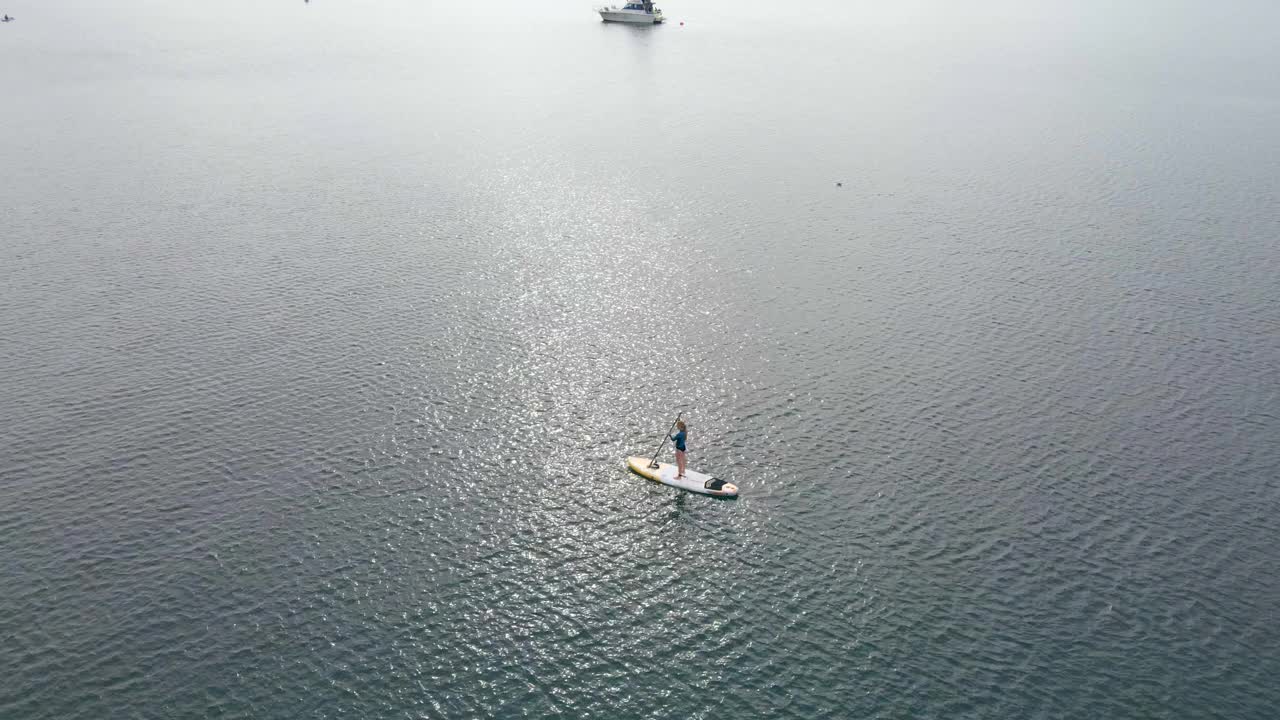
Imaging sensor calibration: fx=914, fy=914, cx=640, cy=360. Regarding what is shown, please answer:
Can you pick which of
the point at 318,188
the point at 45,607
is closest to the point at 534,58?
the point at 318,188

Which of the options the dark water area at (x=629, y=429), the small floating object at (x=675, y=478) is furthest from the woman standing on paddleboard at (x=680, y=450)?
the dark water area at (x=629, y=429)

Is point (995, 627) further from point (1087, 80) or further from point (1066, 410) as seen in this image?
point (1087, 80)

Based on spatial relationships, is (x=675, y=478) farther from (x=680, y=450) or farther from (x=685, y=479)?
(x=680, y=450)

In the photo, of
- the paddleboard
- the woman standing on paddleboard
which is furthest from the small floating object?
the woman standing on paddleboard

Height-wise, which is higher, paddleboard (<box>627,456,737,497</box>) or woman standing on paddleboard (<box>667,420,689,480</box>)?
woman standing on paddleboard (<box>667,420,689,480</box>)

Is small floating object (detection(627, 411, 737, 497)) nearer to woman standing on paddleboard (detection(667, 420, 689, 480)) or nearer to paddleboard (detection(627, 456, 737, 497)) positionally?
paddleboard (detection(627, 456, 737, 497))
